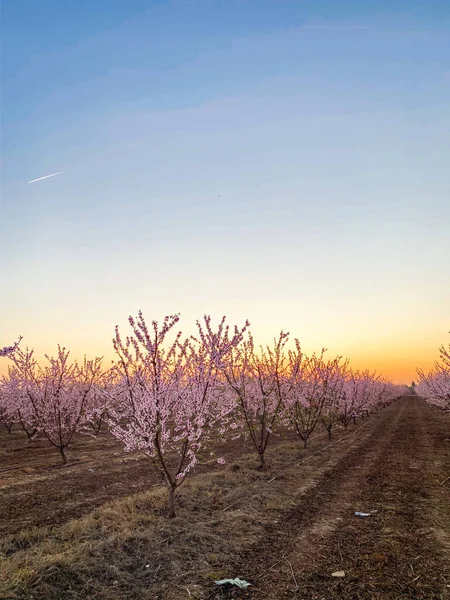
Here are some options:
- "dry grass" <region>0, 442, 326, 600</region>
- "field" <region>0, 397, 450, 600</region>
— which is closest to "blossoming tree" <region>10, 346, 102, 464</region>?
"field" <region>0, 397, 450, 600</region>

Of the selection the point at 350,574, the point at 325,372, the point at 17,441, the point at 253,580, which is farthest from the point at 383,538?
the point at 17,441

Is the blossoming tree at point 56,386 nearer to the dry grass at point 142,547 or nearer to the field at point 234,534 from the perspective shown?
the field at point 234,534

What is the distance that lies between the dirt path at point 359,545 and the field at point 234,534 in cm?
3

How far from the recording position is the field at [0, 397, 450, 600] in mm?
5592

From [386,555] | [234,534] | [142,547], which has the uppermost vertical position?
[142,547]

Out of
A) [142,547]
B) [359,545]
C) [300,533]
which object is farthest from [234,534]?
[359,545]

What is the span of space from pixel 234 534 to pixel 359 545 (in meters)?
2.38

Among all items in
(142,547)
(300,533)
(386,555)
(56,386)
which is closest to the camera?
(386,555)

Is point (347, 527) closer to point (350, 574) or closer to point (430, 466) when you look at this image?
point (350, 574)

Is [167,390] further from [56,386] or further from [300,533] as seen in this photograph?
[56,386]

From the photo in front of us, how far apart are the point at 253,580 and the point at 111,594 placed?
2.09 metres

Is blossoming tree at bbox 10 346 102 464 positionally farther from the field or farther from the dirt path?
the dirt path

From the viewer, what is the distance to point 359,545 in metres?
7.05

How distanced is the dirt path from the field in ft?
0.09
